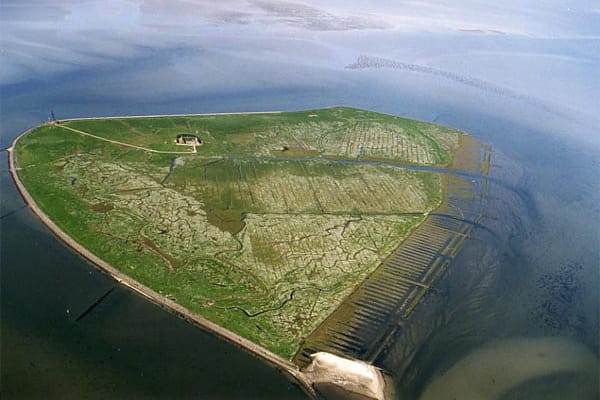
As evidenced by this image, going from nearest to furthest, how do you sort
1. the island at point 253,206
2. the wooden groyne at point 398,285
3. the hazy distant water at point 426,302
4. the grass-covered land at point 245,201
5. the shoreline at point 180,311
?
the hazy distant water at point 426,302 < the shoreline at point 180,311 < the wooden groyne at point 398,285 < the island at point 253,206 < the grass-covered land at point 245,201

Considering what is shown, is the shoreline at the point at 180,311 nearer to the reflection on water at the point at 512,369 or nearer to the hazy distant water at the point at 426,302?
the hazy distant water at the point at 426,302

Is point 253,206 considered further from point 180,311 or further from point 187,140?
point 187,140

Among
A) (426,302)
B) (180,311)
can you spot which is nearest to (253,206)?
(180,311)

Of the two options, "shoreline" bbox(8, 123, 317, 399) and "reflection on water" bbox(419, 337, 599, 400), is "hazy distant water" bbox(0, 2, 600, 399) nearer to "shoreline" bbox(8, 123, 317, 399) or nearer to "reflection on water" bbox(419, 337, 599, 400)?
"reflection on water" bbox(419, 337, 599, 400)

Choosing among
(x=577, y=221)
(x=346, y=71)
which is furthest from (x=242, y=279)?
(x=346, y=71)

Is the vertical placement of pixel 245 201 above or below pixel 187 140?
below

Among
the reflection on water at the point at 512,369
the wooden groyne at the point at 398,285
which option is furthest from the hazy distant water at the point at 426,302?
the wooden groyne at the point at 398,285

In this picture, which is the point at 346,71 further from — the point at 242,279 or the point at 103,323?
the point at 103,323
